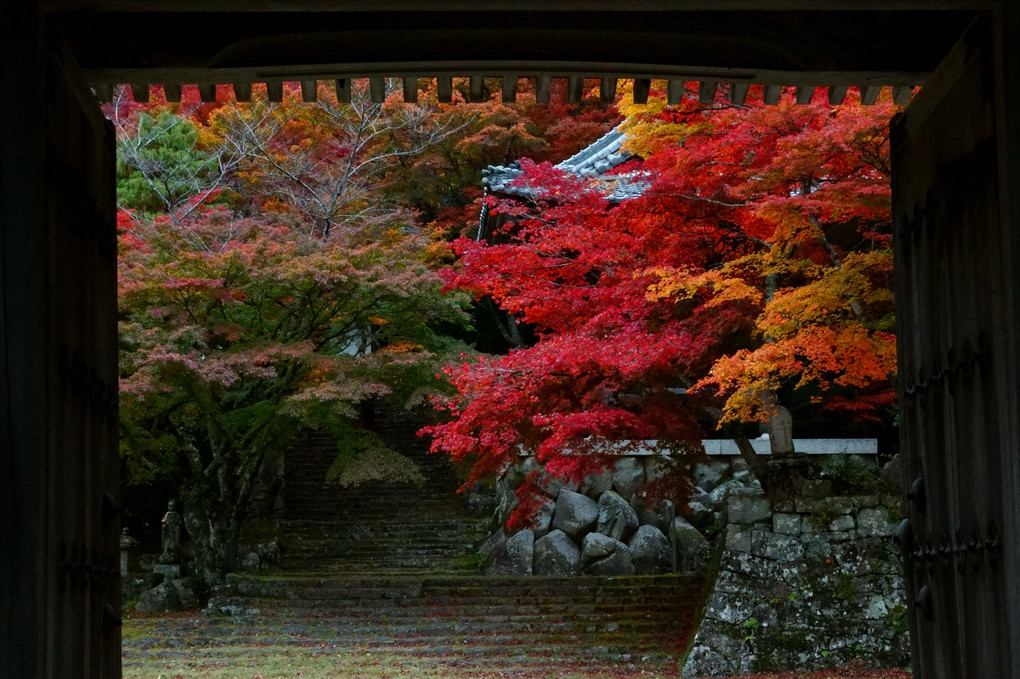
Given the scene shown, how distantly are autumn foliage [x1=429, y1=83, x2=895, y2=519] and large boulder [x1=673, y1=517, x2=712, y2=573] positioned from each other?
4458mm

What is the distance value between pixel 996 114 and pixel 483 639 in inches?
479

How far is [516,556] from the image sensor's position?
58.9 ft

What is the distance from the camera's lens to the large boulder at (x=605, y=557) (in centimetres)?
1750

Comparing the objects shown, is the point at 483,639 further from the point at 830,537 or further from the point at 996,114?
the point at 996,114

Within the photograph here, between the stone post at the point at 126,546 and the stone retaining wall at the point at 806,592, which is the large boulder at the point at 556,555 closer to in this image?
the stone retaining wall at the point at 806,592

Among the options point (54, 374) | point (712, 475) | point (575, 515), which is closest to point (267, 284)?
point (575, 515)

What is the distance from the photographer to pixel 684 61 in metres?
4.38

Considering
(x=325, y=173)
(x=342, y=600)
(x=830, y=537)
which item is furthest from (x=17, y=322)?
(x=325, y=173)

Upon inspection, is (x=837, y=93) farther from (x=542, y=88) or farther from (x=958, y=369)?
(x=958, y=369)

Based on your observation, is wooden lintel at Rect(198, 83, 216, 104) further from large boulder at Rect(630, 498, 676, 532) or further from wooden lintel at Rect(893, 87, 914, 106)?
large boulder at Rect(630, 498, 676, 532)

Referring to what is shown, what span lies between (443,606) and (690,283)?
24.8 feet

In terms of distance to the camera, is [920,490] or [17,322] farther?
[920,490]

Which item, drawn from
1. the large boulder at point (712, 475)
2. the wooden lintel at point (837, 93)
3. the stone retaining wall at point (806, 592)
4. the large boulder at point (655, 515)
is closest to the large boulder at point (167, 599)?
the large boulder at point (655, 515)

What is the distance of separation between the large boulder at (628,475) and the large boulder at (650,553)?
0.96 meters
